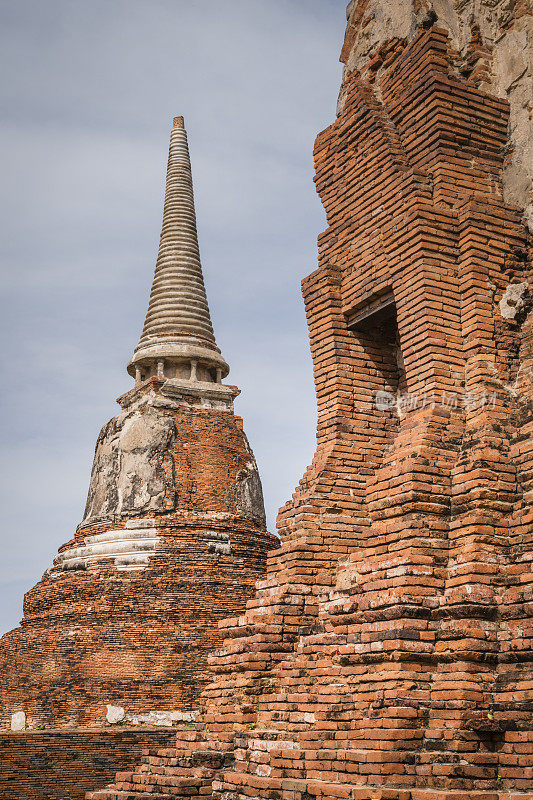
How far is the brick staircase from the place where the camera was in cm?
778

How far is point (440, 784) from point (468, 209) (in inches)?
180

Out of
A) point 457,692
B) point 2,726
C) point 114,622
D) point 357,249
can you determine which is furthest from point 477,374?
point 2,726

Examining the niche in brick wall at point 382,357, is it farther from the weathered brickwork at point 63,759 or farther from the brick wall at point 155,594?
the brick wall at point 155,594

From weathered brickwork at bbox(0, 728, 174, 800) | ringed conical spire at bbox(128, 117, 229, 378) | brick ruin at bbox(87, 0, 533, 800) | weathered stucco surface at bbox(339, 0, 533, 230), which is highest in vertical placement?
ringed conical spire at bbox(128, 117, 229, 378)

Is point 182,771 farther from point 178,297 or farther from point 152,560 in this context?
point 178,297

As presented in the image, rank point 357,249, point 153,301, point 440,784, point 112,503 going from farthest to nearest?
point 153,301, point 112,503, point 357,249, point 440,784

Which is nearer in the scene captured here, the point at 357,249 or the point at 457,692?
the point at 457,692

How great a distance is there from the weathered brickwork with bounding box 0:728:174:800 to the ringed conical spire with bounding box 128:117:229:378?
844cm

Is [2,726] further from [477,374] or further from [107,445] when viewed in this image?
[477,374]

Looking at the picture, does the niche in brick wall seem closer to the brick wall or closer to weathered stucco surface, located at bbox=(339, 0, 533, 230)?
weathered stucco surface, located at bbox=(339, 0, 533, 230)

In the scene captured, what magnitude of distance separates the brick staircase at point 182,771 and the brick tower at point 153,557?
8.06 m

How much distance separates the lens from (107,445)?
20.2 m

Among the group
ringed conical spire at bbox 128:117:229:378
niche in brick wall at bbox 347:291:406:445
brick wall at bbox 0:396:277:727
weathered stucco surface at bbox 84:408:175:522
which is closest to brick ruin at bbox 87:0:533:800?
niche in brick wall at bbox 347:291:406:445

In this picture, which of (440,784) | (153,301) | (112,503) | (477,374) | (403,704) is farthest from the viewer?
(153,301)
